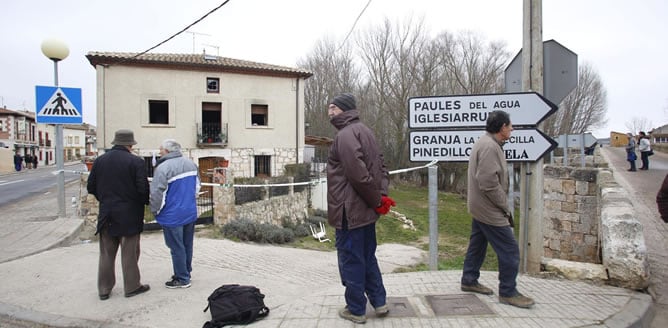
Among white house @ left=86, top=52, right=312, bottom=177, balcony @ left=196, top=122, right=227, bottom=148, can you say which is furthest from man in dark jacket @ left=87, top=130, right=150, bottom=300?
balcony @ left=196, top=122, right=227, bottom=148

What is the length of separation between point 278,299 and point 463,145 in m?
2.70

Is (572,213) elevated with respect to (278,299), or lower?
elevated

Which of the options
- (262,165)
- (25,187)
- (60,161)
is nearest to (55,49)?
(60,161)

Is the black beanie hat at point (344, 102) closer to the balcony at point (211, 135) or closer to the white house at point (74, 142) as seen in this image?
the balcony at point (211, 135)

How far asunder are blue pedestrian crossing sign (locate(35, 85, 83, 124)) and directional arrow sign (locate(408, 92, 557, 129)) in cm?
678

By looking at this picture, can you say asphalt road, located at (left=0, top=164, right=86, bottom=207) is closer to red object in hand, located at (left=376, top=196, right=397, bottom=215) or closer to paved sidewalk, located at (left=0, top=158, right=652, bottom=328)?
paved sidewalk, located at (left=0, top=158, right=652, bottom=328)

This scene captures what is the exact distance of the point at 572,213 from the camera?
8.97 m

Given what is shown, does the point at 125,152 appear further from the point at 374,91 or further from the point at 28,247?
the point at 374,91

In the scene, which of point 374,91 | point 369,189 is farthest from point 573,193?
point 374,91

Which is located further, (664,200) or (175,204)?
(175,204)

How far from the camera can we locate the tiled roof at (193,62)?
810 inches

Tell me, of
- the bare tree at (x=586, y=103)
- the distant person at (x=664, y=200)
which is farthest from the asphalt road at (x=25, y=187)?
the bare tree at (x=586, y=103)

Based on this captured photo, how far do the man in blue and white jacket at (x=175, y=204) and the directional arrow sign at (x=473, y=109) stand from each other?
2743mm

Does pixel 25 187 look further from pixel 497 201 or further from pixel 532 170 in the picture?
pixel 497 201
